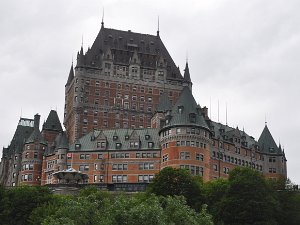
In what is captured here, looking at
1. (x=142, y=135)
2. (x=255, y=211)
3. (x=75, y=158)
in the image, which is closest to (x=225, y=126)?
(x=142, y=135)

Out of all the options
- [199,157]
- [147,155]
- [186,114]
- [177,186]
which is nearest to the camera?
[177,186]

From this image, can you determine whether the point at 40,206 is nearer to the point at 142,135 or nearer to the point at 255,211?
the point at 255,211

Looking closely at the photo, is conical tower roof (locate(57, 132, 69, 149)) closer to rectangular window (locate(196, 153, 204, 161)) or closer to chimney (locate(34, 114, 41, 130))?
chimney (locate(34, 114, 41, 130))

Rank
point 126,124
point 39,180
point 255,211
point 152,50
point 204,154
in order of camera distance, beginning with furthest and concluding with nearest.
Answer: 1. point 152,50
2. point 126,124
3. point 39,180
4. point 204,154
5. point 255,211

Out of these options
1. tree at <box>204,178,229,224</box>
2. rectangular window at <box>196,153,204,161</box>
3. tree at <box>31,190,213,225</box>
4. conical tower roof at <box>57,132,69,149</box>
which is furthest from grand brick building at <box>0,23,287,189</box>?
tree at <box>31,190,213,225</box>

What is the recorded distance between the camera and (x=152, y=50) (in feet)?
655

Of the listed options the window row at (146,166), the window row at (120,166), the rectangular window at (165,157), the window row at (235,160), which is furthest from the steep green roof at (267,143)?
the window row at (120,166)

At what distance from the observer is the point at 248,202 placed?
10775cm

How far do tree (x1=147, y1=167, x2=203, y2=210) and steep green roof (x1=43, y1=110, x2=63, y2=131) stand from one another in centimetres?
7072

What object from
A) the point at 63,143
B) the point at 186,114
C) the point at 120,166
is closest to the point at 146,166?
the point at 120,166

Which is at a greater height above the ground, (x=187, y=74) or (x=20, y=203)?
(x=187, y=74)

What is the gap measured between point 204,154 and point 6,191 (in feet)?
158

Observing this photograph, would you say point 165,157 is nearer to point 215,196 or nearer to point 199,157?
point 199,157

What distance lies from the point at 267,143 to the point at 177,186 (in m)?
65.3
